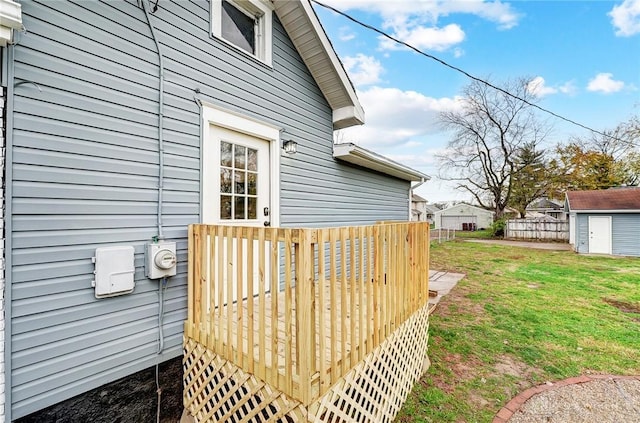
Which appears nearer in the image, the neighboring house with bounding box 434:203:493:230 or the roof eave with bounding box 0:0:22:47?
the roof eave with bounding box 0:0:22:47

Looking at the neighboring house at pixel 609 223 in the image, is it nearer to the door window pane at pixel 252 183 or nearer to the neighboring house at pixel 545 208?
the neighboring house at pixel 545 208

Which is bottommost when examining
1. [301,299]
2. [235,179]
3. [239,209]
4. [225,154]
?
[301,299]

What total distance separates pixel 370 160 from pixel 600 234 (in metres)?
15.5

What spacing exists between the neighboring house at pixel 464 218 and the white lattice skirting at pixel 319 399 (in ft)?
118

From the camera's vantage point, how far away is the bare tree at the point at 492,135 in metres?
21.7

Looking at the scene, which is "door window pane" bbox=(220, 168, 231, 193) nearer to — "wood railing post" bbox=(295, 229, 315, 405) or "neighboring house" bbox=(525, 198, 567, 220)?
"wood railing post" bbox=(295, 229, 315, 405)

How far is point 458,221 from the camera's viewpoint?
37.2 metres

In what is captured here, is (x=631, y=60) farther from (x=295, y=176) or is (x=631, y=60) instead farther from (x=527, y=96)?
(x=295, y=176)

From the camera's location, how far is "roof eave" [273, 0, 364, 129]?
157 inches

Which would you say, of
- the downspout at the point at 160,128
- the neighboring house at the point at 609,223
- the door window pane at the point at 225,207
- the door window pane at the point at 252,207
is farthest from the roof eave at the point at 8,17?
the neighboring house at the point at 609,223

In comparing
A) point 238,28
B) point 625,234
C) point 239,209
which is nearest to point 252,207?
point 239,209

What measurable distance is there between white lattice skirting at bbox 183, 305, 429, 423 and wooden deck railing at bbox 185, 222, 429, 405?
0.10 metres

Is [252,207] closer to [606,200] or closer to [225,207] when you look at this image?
[225,207]

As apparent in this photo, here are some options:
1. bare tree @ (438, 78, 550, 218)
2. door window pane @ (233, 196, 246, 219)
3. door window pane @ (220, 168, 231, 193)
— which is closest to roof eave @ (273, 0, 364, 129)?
door window pane @ (220, 168, 231, 193)
